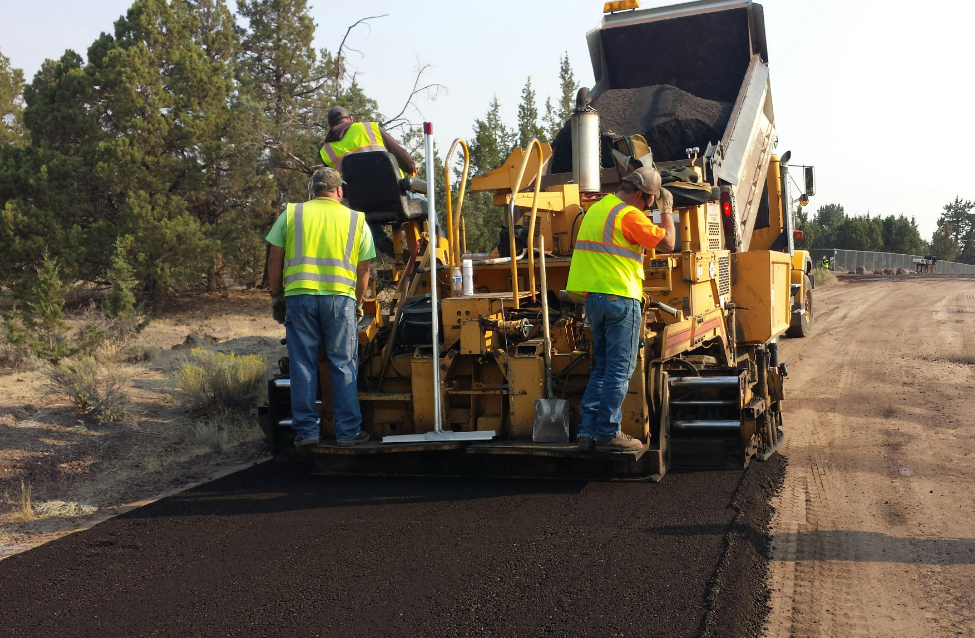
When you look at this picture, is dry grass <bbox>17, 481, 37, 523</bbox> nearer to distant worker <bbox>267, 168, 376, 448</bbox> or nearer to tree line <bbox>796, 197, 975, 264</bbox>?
distant worker <bbox>267, 168, 376, 448</bbox>

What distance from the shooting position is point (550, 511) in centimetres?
474

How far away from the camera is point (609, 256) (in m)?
5.08

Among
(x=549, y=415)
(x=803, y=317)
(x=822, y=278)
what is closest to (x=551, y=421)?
(x=549, y=415)

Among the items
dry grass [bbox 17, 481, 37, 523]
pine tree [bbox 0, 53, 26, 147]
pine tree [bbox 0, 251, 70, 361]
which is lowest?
dry grass [bbox 17, 481, 37, 523]

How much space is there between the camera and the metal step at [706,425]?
5422 mm

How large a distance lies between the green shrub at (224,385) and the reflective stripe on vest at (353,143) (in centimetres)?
279

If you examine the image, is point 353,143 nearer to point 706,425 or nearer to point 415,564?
point 706,425

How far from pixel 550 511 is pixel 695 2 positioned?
6.64 metres

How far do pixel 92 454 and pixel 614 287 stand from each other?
174 inches

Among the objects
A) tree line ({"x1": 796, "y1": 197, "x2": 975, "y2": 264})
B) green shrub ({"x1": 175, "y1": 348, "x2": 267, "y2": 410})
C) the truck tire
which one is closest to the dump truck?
green shrub ({"x1": 175, "y1": 348, "x2": 267, "y2": 410})

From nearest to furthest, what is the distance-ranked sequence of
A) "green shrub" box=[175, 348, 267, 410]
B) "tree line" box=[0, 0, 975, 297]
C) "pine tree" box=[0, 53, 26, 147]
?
"green shrub" box=[175, 348, 267, 410] < "tree line" box=[0, 0, 975, 297] < "pine tree" box=[0, 53, 26, 147]

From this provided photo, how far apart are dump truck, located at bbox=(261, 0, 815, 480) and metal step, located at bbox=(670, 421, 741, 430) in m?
0.01

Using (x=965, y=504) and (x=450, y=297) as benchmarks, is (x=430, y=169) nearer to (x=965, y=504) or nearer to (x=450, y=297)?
(x=450, y=297)

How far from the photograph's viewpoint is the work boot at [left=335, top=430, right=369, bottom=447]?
5.28 meters
